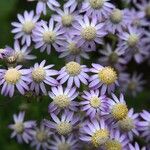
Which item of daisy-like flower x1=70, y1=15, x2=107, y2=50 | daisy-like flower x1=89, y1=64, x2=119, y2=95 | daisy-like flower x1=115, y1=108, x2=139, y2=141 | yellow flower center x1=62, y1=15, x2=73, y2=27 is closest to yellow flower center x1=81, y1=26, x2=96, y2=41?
daisy-like flower x1=70, y1=15, x2=107, y2=50

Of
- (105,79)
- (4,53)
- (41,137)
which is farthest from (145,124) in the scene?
(4,53)

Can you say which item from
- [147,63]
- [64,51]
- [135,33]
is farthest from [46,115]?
[147,63]

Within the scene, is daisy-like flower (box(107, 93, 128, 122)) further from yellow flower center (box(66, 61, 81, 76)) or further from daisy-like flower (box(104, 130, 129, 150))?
yellow flower center (box(66, 61, 81, 76))

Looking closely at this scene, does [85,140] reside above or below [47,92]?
below

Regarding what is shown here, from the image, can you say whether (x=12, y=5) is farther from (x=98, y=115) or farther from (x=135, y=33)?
(x=98, y=115)

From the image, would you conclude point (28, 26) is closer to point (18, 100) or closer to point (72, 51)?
point (72, 51)

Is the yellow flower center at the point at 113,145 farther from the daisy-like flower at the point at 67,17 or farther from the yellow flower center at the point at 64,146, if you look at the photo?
the daisy-like flower at the point at 67,17

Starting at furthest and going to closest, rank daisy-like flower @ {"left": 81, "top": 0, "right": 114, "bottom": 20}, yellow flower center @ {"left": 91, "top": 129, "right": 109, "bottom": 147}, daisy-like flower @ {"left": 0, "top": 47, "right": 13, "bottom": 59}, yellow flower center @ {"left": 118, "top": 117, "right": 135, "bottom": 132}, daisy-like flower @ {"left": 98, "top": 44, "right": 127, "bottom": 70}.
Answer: daisy-like flower @ {"left": 98, "top": 44, "right": 127, "bottom": 70}
daisy-like flower @ {"left": 81, "top": 0, "right": 114, "bottom": 20}
yellow flower center @ {"left": 118, "top": 117, "right": 135, "bottom": 132}
daisy-like flower @ {"left": 0, "top": 47, "right": 13, "bottom": 59}
yellow flower center @ {"left": 91, "top": 129, "right": 109, "bottom": 147}
